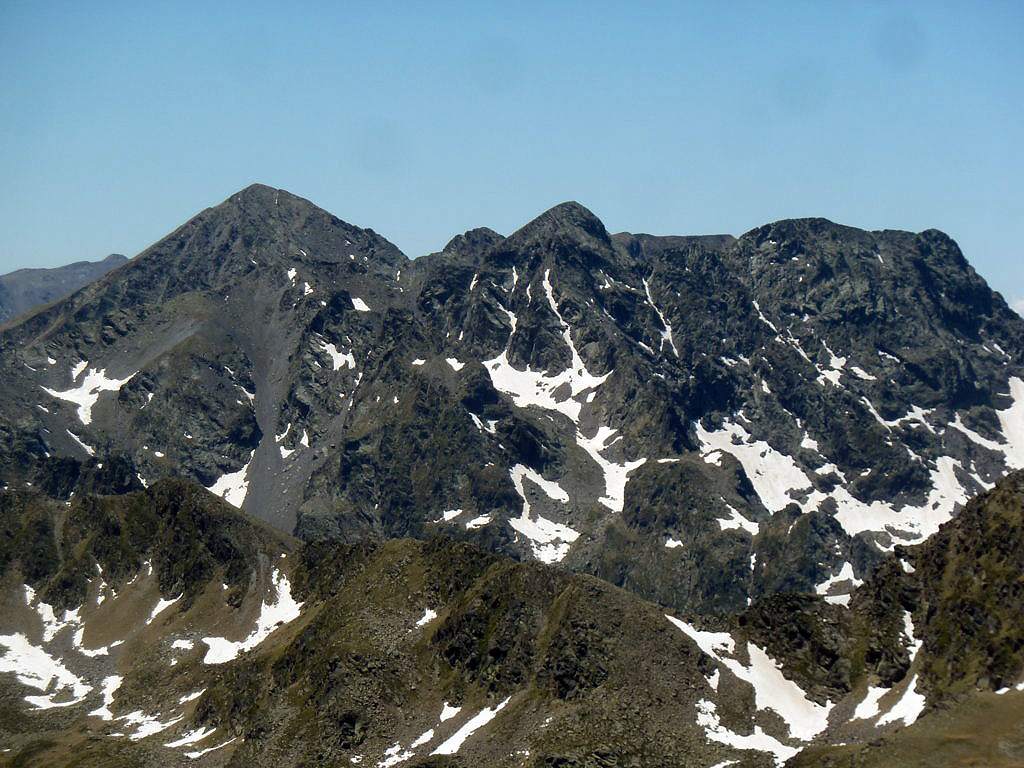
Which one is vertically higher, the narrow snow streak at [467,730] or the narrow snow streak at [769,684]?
the narrow snow streak at [467,730]

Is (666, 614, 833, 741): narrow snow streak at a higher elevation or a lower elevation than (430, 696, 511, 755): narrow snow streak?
lower

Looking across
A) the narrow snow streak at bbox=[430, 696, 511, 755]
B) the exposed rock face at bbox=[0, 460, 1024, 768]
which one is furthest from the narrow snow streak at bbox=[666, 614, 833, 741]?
the narrow snow streak at bbox=[430, 696, 511, 755]

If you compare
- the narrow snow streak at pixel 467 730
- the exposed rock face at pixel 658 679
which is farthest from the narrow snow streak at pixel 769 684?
the narrow snow streak at pixel 467 730

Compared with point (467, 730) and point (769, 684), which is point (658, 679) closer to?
point (769, 684)

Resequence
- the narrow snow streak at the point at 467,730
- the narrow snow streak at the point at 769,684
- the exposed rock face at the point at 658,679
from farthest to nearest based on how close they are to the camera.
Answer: the narrow snow streak at the point at 467,730, the narrow snow streak at the point at 769,684, the exposed rock face at the point at 658,679

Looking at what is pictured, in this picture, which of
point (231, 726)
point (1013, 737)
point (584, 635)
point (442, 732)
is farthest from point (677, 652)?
point (231, 726)

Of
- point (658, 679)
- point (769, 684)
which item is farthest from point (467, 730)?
point (769, 684)

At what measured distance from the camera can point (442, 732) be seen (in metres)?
178

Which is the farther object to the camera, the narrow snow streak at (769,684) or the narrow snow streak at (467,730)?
the narrow snow streak at (467,730)

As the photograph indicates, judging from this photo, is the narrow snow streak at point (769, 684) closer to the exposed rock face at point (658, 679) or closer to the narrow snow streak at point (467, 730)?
the exposed rock face at point (658, 679)

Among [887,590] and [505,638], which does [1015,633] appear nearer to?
[887,590]

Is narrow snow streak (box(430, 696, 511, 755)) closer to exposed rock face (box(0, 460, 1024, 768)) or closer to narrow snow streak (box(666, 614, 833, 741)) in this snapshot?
exposed rock face (box(0, 460, 1024, 768))

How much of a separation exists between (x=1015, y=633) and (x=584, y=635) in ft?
197

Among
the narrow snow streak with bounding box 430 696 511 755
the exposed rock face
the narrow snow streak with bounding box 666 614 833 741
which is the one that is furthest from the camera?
the narrow snow streak with bounding box 430 696 511 755
